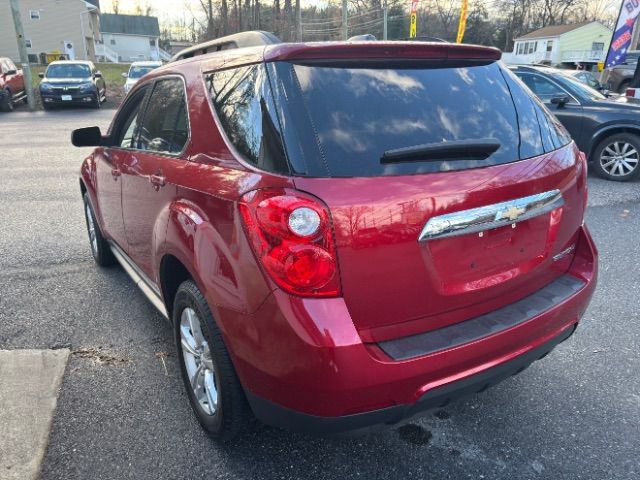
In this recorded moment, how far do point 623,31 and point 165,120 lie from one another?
1630cm

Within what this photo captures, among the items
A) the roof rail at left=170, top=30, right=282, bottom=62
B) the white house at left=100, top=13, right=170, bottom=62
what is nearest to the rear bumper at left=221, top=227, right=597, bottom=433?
the roof rail at left=170, top=30, right=282, bottom=62

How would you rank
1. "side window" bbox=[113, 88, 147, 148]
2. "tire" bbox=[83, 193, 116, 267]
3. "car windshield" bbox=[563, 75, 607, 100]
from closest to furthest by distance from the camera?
"side window" bbox=[113, 88, 147, 148] → "tire" bbox=[83, 193, 116, 267] → "car windshield" bbox=[563, 75, 607, 100]

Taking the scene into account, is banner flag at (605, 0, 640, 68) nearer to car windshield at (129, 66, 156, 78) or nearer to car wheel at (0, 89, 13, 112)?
car windshield at (129, 66, 156, 78)

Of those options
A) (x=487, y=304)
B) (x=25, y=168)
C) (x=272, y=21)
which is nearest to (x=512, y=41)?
(x=272, y=21)

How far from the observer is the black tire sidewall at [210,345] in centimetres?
210

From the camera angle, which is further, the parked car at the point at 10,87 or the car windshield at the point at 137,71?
the car windshield at the point at 137,71

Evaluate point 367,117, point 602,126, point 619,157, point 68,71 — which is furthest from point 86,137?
point 68,71

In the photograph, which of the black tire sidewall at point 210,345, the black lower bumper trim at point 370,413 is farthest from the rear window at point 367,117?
the black lower bumper trim at point 370,413

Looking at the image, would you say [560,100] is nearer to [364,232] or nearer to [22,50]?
[364,232]

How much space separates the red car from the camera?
5.60 feet

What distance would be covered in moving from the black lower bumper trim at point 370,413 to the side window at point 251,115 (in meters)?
0.88

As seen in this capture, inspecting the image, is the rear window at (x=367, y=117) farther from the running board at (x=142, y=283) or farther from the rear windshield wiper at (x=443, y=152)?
the running board at (x=142, y=283)

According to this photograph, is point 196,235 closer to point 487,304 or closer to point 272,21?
point 487,304

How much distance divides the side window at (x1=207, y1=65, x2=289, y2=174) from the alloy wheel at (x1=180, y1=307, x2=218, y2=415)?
811mm
